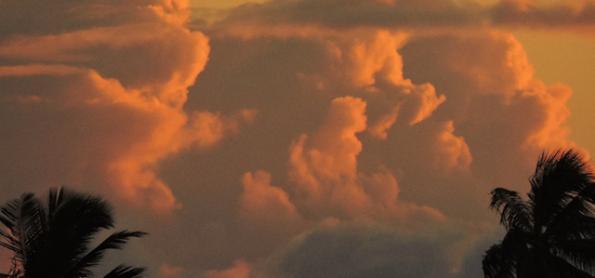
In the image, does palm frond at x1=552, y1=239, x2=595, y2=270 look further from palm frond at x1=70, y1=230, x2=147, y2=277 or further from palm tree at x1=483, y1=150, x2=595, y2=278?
palm frond at x1=70, y1=230, x2=147, y2=277

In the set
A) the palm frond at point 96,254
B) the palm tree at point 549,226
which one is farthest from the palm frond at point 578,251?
the palm frond at point 96,254

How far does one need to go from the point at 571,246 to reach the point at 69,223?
25971 millimetres

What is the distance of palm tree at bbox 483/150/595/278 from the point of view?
58.6m

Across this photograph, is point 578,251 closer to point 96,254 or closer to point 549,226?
point 549,226

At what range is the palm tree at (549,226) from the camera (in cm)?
5862

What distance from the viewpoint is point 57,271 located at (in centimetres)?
4350

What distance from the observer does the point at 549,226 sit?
59.9 metres

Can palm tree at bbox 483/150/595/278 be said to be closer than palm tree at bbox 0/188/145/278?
No

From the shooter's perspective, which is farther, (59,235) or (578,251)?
(578,251)

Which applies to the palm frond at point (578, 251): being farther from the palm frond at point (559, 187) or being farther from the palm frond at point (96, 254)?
the palm frond at point (96, 254)

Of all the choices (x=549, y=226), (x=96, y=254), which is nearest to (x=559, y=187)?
(x=549, y=226)

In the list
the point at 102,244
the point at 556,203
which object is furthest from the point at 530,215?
the point at 102,244

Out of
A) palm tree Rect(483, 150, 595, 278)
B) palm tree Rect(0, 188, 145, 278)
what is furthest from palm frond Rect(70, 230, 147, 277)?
palm tree Rect(483, 150, 595, 278)

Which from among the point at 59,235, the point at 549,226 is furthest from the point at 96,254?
the point at 549,226
